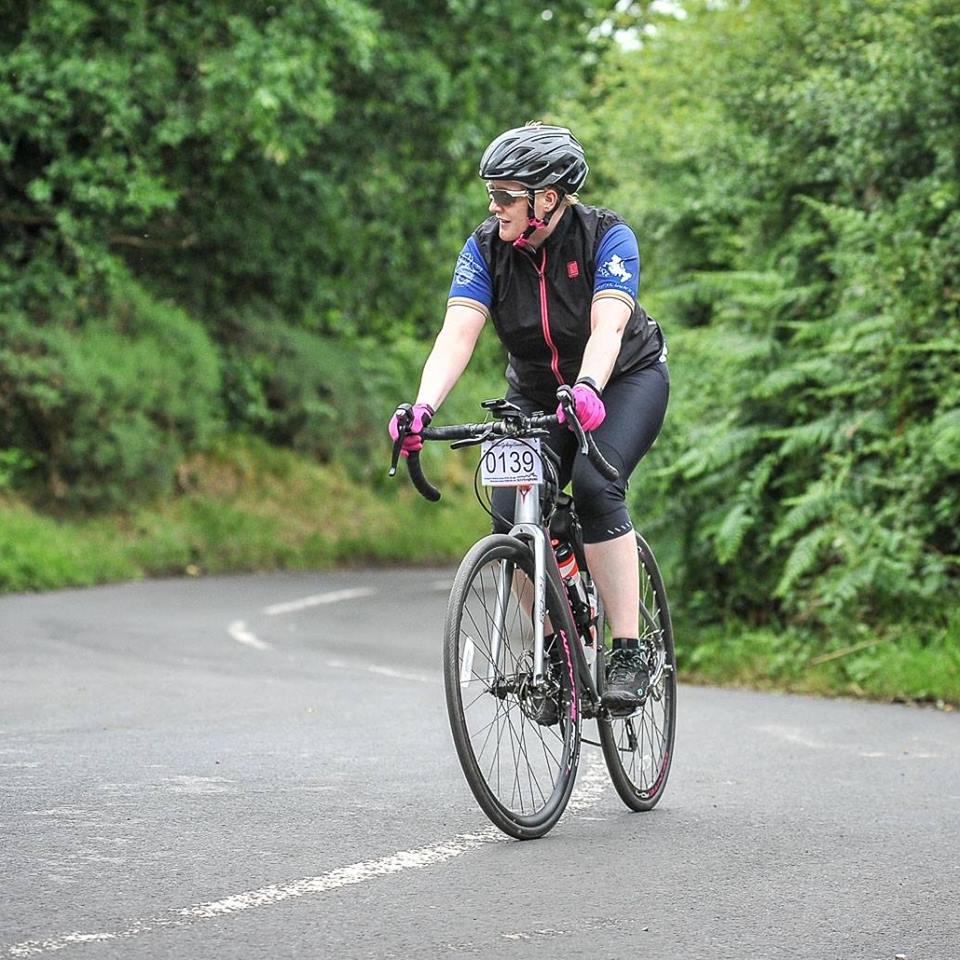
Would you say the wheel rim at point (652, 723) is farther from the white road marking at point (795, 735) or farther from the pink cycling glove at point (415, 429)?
the white road marking at point (795, 735)

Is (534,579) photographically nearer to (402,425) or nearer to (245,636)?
(402,425)

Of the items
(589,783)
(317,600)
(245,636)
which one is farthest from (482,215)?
(589,783)

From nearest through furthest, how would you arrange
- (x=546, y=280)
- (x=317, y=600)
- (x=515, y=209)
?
(x=515, y=209), (x=546, y=280), (x=317, y=600)

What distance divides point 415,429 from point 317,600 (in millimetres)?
11912

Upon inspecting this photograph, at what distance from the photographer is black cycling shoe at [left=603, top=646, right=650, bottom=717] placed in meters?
6.03

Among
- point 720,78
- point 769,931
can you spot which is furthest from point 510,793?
point 720,78

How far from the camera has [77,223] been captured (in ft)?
62.1

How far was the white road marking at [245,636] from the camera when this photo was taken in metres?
12.6

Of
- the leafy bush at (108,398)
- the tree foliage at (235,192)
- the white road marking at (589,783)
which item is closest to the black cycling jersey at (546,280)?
the white road marking at (589,783)

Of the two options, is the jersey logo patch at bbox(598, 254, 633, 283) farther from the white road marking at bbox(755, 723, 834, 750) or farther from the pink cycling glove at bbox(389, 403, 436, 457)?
the white road marking at bbox(755, 723, 834, 750)

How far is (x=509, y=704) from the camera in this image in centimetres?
Result: 569

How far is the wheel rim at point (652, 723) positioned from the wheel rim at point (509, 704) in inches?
15.9

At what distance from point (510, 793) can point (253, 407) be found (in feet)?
59.9

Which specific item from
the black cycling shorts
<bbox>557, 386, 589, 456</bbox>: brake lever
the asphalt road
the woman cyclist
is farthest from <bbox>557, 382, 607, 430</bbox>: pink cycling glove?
the asphalt road
